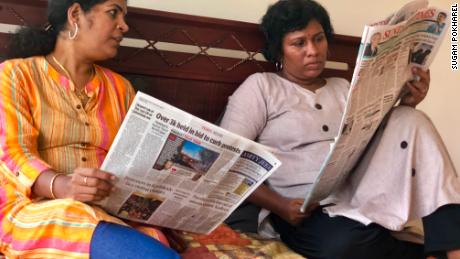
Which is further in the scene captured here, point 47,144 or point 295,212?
point 295,212

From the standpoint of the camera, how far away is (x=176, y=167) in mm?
894

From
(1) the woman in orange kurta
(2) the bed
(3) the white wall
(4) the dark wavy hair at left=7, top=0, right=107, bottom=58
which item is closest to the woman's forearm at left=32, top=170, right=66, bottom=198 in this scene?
(1) the woman in orange kurta

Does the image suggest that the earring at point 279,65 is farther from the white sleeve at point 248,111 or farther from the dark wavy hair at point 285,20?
the white sleeve at point 248,111

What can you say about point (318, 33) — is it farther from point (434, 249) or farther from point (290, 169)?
point (434, 249)

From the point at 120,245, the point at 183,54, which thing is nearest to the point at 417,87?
the point at 183,54

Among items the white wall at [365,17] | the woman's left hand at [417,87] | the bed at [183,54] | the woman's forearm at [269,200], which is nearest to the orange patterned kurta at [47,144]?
the bed at [183,54]

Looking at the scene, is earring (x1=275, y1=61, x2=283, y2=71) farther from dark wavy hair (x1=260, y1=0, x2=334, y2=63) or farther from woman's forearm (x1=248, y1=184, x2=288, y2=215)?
woman's forearm (x1=248, y1=184, x2=288, y2=215)

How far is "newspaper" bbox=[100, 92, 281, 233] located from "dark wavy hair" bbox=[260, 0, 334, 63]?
64cm

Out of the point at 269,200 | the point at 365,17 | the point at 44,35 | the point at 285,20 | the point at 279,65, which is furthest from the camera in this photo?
the point at 365,17

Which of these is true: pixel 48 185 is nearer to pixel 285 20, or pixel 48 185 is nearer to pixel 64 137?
pixel 64 137

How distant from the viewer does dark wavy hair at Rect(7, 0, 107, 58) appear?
110cm

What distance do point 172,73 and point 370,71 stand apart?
2.19 ft

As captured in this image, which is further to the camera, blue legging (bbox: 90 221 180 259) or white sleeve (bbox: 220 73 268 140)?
white sleeve (bbox: 220 73 268 140)

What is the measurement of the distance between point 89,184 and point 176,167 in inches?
6.4
